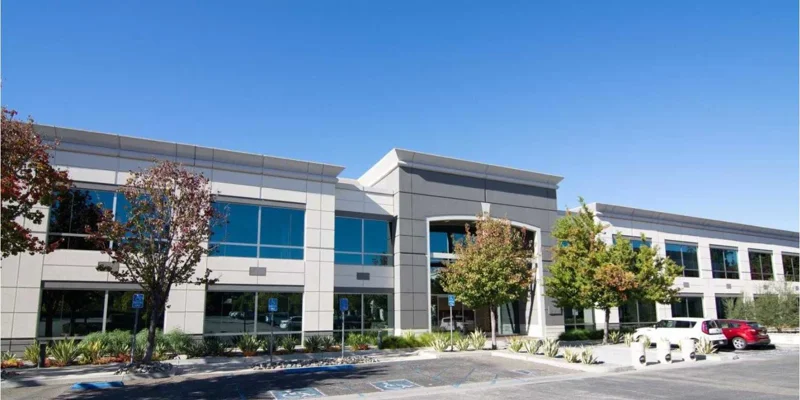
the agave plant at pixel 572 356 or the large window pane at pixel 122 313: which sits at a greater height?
the large window pane at pixel 122 313

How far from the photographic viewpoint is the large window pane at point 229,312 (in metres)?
21.1

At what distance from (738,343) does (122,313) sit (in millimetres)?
25528

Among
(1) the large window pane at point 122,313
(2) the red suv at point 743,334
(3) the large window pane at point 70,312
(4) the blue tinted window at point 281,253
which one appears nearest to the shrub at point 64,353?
(3) the large window pane at point 70,312

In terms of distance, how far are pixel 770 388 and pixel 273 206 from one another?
18452 millimetres

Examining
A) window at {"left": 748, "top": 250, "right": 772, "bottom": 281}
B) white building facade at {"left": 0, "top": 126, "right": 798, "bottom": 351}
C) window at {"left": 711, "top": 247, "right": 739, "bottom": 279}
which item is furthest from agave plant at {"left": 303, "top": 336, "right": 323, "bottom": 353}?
window at {"left": 748, "top": 250, "right": 772, "bottom": 281}

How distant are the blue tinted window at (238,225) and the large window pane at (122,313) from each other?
3.88 m

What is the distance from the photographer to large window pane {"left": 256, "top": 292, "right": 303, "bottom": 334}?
22.2 meters

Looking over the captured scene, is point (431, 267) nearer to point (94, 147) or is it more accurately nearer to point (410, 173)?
point (410, 173)

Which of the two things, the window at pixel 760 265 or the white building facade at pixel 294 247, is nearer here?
the white building facade at pixel 294 247

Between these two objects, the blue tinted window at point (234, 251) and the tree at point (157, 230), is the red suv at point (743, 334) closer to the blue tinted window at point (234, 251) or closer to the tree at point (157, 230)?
the blue tinted window at point (234, 251)

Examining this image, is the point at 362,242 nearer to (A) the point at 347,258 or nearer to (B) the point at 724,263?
(A) the point at 347,258

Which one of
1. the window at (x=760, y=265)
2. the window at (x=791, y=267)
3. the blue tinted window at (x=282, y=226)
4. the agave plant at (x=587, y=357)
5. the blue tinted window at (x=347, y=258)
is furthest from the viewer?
the window at (x=791, y=267)

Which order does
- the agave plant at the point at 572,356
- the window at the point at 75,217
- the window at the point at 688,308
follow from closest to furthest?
the agave plant at the point at 572,356 < the window at the point at 75,217 < the window at the point at 688,308

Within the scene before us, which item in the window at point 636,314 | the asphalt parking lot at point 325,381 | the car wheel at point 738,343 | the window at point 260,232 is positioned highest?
the window at point 260,232
